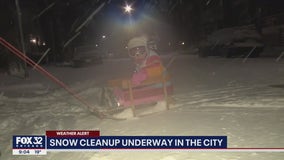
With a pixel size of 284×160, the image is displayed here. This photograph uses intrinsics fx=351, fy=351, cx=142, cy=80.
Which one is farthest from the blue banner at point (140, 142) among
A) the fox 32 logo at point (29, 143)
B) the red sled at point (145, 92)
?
the red sled at point (145, 92)

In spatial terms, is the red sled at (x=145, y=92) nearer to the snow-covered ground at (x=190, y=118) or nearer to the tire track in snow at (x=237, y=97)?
the snow-covered ground at (x=190, y=118)

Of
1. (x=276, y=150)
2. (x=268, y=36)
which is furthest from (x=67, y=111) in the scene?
(x=268, y=36)

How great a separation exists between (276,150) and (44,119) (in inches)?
210

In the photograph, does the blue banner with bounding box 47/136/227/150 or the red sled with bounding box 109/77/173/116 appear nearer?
the blue banner with bounding box 47/136/227/150

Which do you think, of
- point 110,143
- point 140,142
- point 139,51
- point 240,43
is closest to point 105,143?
point 110,143

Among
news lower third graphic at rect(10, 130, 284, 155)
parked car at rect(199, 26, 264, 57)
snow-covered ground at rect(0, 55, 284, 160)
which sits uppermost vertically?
parked car at rect(199, 26, 264, 57)

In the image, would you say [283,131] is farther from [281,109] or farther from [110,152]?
[110,152]

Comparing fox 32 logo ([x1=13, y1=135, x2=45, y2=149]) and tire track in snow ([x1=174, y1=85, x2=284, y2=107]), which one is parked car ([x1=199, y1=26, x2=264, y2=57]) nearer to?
tire track in snow ([x1=174, y1=85, x2=284, y2=107])

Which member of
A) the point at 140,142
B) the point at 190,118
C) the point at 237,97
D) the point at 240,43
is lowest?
the point at 140,142

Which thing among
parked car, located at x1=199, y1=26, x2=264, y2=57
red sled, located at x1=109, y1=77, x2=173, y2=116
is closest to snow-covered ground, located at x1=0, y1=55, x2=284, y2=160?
red sled, located at x1=109, y1=77, x2=173, y2=116

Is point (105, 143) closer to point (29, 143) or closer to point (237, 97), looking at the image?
point (29, 143)

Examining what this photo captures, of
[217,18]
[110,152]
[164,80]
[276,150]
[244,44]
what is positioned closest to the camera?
[276,150]

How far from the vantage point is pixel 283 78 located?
432 inches

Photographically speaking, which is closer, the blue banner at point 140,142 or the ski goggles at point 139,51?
the blue banner at point 140,142
